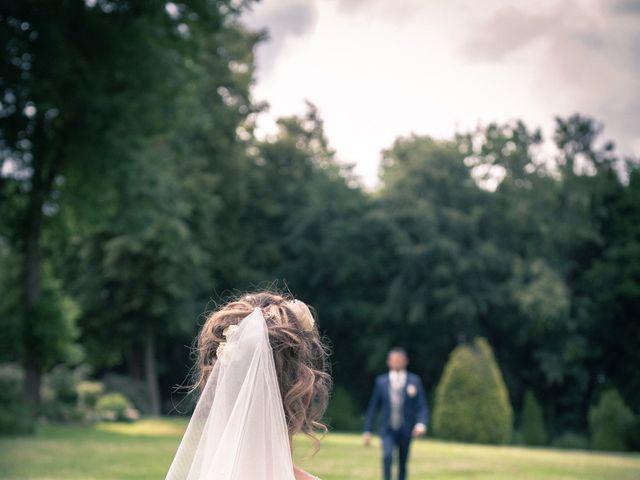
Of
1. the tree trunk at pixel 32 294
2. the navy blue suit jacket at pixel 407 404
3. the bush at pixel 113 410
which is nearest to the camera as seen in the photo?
the navy blue suit jacket at pixel 407 404

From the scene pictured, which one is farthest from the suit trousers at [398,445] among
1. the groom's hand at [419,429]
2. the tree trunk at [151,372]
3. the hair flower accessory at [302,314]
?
the tree trunk at [151,372]

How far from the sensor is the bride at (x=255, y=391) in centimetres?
231

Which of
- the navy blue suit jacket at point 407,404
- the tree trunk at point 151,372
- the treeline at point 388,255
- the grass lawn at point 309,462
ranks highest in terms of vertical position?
the treeline at point 388,255

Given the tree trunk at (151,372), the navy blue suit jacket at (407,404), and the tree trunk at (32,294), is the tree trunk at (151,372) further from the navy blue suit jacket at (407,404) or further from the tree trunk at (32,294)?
the navy blue suit jacket at (407,404)

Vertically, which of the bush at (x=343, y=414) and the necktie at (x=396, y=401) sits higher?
the bush at (x=343, y=414)

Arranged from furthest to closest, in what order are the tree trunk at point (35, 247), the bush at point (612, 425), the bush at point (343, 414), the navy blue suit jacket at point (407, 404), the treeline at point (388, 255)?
1. the bush at point (343, 414)
2. the treeline at point (388, 255)
3. the bush at point (612, 425)
4. the tree trunk at point (35, 247)
5. the navy blue suit jacket at point (407, 404)

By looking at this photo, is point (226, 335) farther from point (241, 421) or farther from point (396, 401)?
point (396, 401)

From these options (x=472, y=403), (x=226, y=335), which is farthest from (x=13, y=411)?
(x=226, y=335)

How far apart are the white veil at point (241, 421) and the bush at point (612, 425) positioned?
3308cm

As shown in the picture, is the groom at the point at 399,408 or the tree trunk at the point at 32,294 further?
the tree trunk at the point at 32,294

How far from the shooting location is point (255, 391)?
2.53 metres

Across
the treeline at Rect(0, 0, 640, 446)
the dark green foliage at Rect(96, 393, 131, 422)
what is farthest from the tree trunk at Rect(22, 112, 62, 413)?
the dark green foliage at Rect(96, 393, 131, 422)

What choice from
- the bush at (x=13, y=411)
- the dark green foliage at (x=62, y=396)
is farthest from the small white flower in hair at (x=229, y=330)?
the dark green foliage at (x=62, y=396)

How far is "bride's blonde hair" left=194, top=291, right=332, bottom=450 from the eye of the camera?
2.28 m
